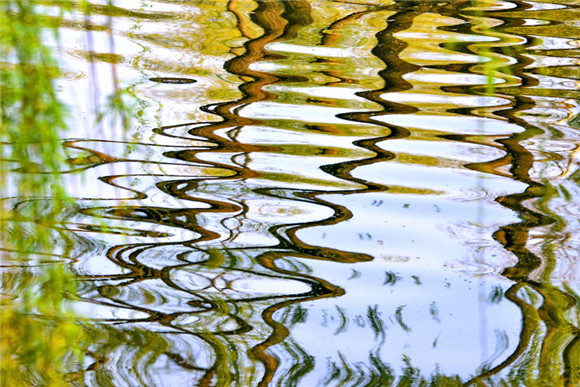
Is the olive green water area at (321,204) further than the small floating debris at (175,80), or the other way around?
the small floating debris at (175,80)

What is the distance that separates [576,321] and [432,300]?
1.00ft

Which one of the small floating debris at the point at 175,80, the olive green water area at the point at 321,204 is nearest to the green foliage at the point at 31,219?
the olive green water area at the point at 321,204

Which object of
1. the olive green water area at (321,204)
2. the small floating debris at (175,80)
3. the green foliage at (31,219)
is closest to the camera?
the green foliage at (31,219)

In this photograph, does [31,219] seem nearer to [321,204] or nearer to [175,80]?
[321,204]

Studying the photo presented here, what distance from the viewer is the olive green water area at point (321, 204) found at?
1538 millimetres

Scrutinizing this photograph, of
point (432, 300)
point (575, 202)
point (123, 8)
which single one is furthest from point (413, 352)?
point (123, 8)

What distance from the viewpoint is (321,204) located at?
2.10 metres

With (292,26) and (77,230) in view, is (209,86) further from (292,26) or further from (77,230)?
(77,230)

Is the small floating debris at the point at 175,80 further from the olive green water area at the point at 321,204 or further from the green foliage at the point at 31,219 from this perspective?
the green foliage at the point at 31,219

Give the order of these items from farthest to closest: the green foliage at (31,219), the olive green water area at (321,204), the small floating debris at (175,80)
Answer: the small floating debris at (175,80) < the olive green water area at (321,204) < the green foliage at (31,219)

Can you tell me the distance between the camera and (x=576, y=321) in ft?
5.35

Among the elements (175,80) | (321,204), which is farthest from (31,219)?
(175,80)

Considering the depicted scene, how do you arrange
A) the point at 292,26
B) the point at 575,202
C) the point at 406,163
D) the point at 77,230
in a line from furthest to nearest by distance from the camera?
1. the point at 292,26
2. the point at 406,163
3. the point at 575,202
4. the point at 77,230

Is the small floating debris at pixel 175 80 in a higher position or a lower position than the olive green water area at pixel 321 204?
higher
